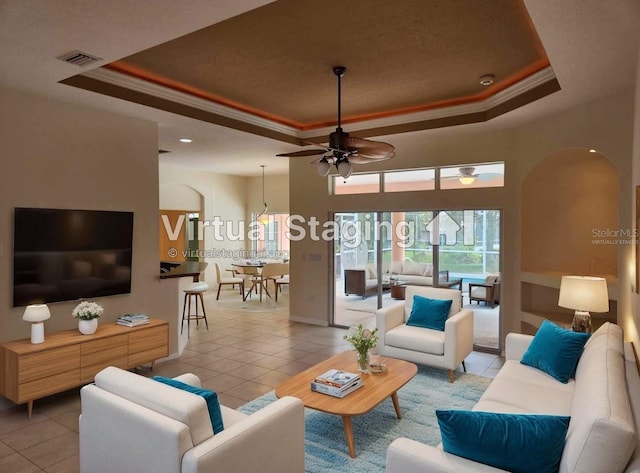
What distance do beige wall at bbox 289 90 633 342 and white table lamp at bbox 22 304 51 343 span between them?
14.0 ft

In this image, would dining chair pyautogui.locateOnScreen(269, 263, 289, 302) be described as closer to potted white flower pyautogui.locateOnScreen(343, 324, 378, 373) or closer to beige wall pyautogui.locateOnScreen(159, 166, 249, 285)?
beige wall pyautogui.locateOnScreen(159, 166, 249, 285)

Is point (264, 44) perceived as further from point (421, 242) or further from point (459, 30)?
point (421, 242)

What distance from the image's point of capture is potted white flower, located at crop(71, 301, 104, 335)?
4.20 meters

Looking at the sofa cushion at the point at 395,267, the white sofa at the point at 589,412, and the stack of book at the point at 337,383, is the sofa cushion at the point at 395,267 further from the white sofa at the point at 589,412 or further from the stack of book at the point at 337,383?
the white sofa at the point at 589,412

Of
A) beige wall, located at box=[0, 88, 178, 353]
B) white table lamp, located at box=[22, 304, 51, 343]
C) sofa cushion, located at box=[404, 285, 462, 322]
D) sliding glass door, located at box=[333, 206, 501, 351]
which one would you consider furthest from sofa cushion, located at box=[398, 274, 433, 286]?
white table lamp, located at box=[22, 304, 51, 343]

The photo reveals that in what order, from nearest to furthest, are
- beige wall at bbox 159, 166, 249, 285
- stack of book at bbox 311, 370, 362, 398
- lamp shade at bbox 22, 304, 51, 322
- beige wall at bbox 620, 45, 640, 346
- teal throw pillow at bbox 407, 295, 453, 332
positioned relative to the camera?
beige wall at bbox 620, 45, 640, 346
stack of book at bbox 311, 370, 362, 398
lamp shade at bbox 22, 304, 51, 322
teal throw pillow at bbox 407, 295, 453, 332
beige wall at bbox 159, 166, 249, 285

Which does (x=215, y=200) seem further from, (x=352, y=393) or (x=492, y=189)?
(x=352, y=393)

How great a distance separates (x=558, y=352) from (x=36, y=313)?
4.48m

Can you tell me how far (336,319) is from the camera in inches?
288

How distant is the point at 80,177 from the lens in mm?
4465

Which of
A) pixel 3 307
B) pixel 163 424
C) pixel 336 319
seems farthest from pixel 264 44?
pixel 336 319

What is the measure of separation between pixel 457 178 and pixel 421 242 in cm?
107

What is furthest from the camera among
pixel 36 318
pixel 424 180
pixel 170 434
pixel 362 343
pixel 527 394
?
pixel 424 180

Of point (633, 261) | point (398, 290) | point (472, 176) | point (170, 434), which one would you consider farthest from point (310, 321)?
point (170, 434)
